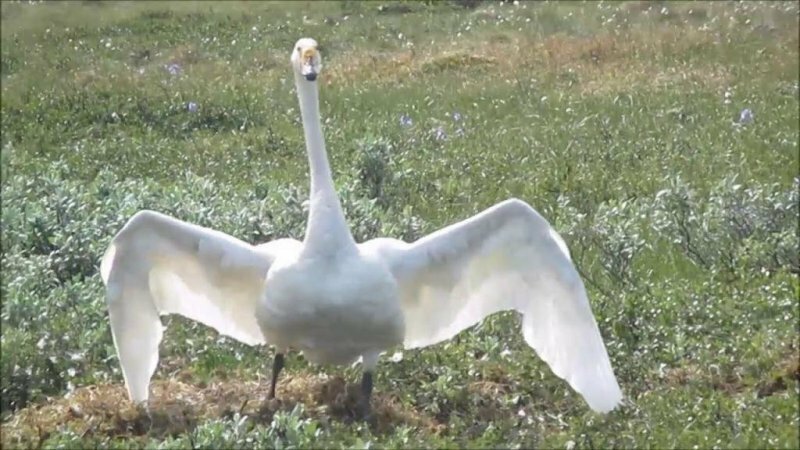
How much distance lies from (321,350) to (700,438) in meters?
1.77

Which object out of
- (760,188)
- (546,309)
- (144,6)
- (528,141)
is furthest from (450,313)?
(144,6)

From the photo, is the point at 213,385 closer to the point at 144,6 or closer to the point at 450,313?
the point at 450,313

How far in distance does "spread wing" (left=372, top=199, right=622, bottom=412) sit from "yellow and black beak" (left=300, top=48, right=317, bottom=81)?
0.88m

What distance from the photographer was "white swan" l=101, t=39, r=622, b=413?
24.9 ft

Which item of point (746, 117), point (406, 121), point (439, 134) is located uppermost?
point (406, 121)

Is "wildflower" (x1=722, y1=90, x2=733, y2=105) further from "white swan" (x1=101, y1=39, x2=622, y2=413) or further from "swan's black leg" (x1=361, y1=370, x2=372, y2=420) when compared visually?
"swan's black leg" (x1=361, y1=370, x2=372, y2=420)

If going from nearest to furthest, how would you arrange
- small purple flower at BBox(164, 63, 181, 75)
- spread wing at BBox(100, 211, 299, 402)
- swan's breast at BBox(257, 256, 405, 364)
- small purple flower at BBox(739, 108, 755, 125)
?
swan's breast at BBox(257, 256, 405, 364)
spread wing at BBox(100, 211, 299, 402)
small purple flower at BBox(739, 108, 755, 125)
small purple flower at BBox(164, 63, 181, 75)

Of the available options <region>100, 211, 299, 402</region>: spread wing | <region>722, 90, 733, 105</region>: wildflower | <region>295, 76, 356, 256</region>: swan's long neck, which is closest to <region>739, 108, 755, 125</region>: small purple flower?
<region>722, 90, 733, 105</region>: wildflower

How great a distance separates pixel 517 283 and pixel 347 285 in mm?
954

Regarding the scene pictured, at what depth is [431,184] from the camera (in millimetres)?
13000

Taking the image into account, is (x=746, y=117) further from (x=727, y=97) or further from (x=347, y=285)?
(x=347, y=285)

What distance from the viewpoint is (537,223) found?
→ 7.76m

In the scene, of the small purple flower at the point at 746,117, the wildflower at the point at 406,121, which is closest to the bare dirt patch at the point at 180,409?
the wildflower at the point at 406,121

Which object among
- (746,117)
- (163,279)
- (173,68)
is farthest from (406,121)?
(163,279)
